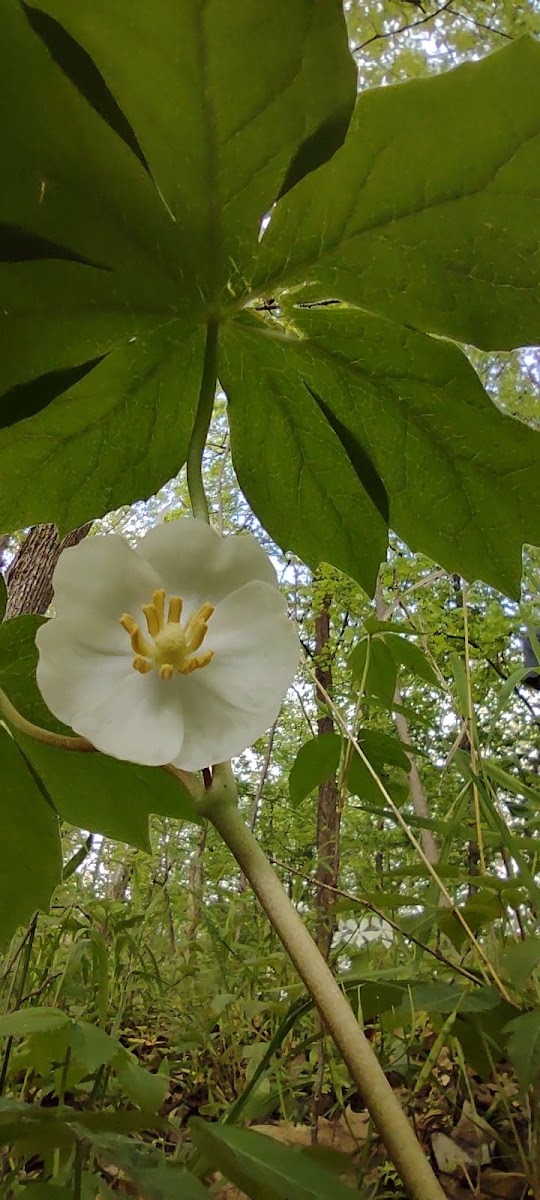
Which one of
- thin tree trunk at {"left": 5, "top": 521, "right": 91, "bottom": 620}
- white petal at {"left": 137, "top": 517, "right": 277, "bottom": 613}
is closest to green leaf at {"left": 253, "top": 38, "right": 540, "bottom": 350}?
white petal at {"left": 137, "top": 517, "right": 277, "bottom": 613}

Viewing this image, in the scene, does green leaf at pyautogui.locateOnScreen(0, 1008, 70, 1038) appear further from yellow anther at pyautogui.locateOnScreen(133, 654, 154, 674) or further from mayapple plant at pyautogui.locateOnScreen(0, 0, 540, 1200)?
yellow anther at pyautogui.locateOnScreen(133, 654, 154, 674)

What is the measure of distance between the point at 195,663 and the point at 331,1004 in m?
0.12

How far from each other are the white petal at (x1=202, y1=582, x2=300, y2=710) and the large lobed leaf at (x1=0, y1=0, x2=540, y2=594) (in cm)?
14

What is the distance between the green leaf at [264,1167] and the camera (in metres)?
0.21

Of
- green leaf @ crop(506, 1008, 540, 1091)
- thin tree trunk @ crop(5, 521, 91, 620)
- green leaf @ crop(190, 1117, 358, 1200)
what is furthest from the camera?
thin tree trunk @ crop(5, 521, 91, 620)

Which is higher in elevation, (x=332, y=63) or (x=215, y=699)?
(x=332, y=63)

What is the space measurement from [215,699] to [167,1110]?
74cm

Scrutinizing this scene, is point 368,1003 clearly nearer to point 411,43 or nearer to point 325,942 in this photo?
point 325,942

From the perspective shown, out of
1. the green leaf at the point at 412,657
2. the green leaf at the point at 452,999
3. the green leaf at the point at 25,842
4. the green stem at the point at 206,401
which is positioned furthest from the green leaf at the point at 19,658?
the green leaf at the point at 412,657

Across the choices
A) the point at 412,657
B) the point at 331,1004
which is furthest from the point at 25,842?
the point at 412,657

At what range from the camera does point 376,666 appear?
2.54 feet

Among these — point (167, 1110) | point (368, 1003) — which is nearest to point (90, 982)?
point (167, 1110)

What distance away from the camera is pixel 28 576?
177cm

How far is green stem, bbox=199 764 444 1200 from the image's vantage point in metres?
0.21
